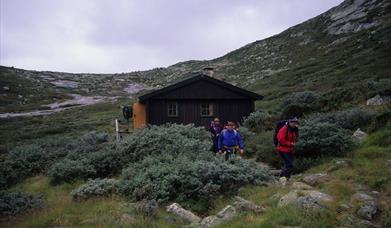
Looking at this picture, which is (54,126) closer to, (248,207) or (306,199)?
(248,207)

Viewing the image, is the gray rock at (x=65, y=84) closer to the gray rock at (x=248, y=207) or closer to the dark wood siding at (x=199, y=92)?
the dark wood siding at (x=199, y=92)

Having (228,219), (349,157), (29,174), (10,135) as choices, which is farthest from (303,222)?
(10,135)

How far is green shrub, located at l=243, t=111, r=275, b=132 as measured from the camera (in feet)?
70.9

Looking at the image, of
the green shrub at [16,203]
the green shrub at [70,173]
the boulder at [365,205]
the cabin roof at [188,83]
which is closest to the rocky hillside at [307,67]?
the cabin roof at [188,83]

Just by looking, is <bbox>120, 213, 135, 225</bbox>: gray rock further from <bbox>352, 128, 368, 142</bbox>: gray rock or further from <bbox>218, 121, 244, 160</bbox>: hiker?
<bbox>352, 128, 368, 142</bbox>: gray rock

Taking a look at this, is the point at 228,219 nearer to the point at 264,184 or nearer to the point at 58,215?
the point at 264,184

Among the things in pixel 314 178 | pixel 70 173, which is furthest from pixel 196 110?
pixel 314 178

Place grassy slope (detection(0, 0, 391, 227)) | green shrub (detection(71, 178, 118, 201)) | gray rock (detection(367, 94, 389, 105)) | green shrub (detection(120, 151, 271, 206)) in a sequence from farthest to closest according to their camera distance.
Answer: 1. gray rock (detection(367, 94, 389, 105))
2. green shrub (detection(71, 178, 118, 201))
3. green shrub (detection(120, 151, 271, 206))
4. grassy slope (detection(0, 0, 391, 227))

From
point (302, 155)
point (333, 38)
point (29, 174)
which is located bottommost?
point (29, 174)

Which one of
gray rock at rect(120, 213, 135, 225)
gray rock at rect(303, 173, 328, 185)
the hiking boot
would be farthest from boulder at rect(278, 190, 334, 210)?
gray rock at rect(120, 213, 135, 225)

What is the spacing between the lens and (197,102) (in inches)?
966

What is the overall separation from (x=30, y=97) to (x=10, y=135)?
47101mm

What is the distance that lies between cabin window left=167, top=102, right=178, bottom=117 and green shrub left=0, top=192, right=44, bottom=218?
13250mm

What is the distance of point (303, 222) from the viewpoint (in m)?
6.75
